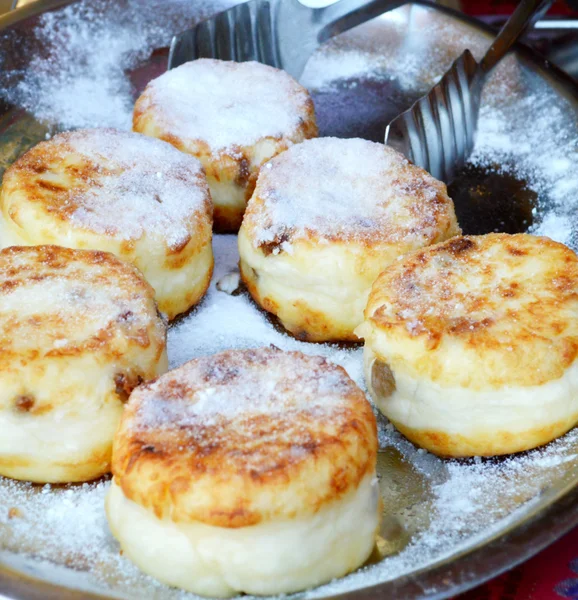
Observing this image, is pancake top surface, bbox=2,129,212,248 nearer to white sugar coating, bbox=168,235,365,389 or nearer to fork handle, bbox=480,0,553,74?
white sugar coating, bbox=168,235,365,389

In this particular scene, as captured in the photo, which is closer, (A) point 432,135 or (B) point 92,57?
(A) point 432,135

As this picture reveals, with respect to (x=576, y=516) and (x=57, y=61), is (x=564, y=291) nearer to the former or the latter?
(x=576, y=516)

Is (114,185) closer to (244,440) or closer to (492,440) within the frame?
(244,440)

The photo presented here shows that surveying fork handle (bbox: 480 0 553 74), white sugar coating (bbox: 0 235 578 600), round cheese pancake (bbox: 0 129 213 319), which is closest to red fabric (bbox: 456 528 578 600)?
white sugar coating (bbox: 0 235 578 600)

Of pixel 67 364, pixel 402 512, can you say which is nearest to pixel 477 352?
pixel 402 512

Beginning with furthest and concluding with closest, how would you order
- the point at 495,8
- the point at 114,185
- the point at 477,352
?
the point at 495,8 < the point at 114,185 < the point at 477,352

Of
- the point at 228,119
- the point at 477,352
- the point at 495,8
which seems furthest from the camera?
the point at 495,8
